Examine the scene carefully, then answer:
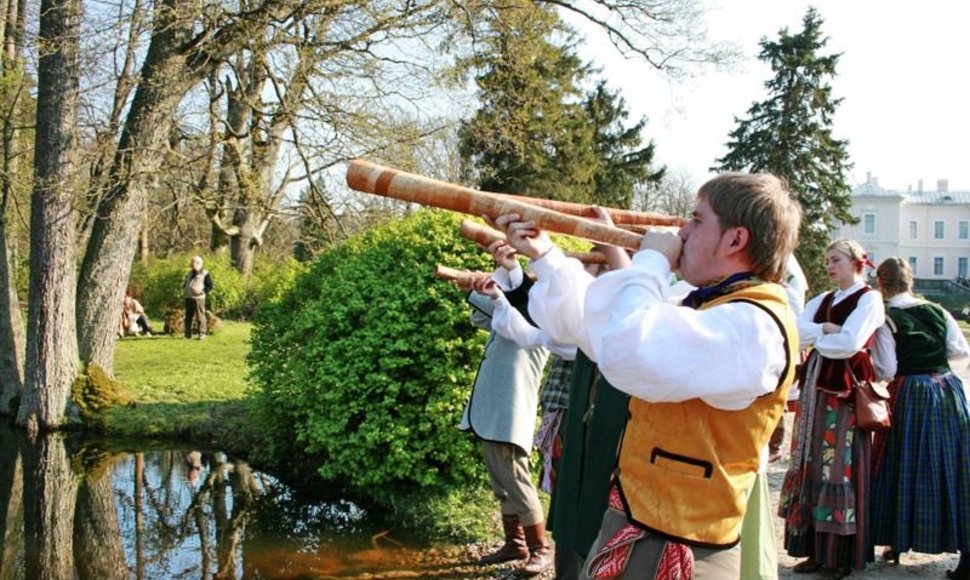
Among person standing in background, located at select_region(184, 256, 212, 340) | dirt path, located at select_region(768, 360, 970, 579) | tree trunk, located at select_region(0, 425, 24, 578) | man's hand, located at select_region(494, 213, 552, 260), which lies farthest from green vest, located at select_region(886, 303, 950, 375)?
person standing in background, located at select_region(184, 256, 212, 340)

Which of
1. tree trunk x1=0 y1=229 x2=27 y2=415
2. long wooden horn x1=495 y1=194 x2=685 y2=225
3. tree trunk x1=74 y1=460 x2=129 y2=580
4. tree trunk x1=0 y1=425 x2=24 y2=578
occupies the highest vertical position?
long wooden horn x1=495 y1=194 x2=685 y2=225

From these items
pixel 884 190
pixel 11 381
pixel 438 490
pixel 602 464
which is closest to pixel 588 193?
pixel 11 381

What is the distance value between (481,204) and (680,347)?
26.9 inches

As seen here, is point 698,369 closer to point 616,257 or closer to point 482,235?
point 616,257

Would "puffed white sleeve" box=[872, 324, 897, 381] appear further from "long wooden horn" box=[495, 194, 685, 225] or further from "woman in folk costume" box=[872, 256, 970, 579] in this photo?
"long wooden horn" box=[495, 194, 685, 225]

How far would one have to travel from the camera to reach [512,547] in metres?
5.32

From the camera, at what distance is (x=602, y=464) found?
3236mm

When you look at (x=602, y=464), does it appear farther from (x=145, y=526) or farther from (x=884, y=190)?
(x=884, y=190)

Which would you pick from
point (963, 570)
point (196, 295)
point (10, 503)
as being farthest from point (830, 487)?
point (196, 295)

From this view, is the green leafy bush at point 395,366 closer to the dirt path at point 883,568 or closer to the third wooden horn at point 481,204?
the dirt path at point 883,568

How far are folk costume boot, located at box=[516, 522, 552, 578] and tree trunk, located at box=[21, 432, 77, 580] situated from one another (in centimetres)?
277

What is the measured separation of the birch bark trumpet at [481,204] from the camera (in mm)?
2252

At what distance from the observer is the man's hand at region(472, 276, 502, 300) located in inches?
183

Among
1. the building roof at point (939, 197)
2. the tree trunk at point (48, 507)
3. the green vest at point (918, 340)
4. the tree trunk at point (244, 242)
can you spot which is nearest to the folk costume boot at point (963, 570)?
the green vest at point (918, 340)
